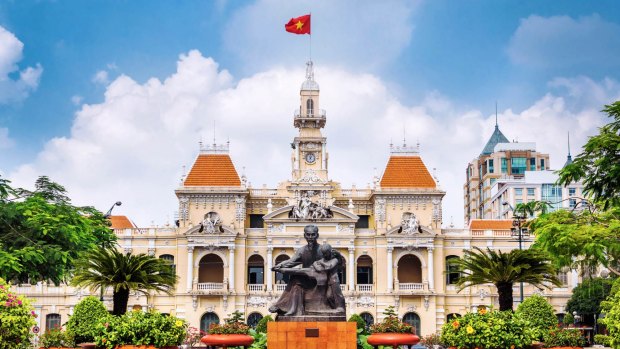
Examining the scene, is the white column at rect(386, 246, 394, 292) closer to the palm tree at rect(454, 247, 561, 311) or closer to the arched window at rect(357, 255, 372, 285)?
the arched window at rect(357, 255, 372, 285)

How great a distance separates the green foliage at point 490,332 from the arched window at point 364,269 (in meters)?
42.4

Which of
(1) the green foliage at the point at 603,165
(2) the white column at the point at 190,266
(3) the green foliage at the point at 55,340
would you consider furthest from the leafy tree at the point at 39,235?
(2) the white column at the point at 190,266

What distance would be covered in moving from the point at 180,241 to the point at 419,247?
1916 cm

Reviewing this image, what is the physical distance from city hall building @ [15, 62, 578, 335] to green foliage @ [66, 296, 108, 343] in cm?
2675

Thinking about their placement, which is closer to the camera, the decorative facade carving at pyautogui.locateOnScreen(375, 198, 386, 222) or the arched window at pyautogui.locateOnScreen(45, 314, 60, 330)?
the arched window at pyautogui.locateOnScreen(45, 314, 60, 330)

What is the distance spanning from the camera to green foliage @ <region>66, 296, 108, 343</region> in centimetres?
3055

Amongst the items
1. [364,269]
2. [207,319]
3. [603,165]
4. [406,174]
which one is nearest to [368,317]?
[364,269]

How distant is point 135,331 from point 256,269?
141 ft

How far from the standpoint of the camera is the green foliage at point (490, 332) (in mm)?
22594

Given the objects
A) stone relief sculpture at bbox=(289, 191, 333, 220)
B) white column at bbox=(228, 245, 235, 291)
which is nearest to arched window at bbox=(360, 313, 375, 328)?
stone relief sculpture at bbox=(289, 191, 333, 220)

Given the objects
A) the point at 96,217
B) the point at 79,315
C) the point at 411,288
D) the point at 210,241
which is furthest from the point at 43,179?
the point at 411,288

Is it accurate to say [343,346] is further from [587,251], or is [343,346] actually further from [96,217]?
[96,217]

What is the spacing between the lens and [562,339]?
26969mm

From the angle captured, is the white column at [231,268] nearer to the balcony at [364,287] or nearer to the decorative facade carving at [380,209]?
the balcony at [364,287]
